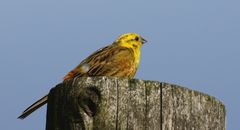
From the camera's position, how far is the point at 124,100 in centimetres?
287

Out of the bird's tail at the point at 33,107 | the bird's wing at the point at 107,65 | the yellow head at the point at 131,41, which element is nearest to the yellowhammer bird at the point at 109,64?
the bird's wing at the point at 107,65

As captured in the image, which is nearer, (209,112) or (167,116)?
(167,116)

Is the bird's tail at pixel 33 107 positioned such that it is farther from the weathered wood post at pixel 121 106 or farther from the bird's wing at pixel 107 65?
the weathered wood post at pixel 121 106

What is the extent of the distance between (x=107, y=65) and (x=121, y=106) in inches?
114

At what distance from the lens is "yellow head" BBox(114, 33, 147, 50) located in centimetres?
714

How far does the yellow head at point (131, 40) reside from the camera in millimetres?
7141

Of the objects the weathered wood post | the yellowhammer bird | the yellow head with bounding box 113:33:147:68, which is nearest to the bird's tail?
the yellowhammer bird

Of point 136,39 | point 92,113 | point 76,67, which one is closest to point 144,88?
point 92,113

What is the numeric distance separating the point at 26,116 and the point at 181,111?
2.05 metres

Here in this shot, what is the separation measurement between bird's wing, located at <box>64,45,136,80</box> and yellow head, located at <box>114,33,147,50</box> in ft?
2.80

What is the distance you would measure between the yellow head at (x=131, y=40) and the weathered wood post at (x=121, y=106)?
407 centimetres

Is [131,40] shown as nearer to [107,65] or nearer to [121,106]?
[107,65]

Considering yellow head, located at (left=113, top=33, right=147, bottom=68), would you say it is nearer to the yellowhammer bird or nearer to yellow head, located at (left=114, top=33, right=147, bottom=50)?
yellow head, located at (left=114, top=33, right=147, bottom=50)

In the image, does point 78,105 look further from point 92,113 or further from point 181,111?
point 181,111
